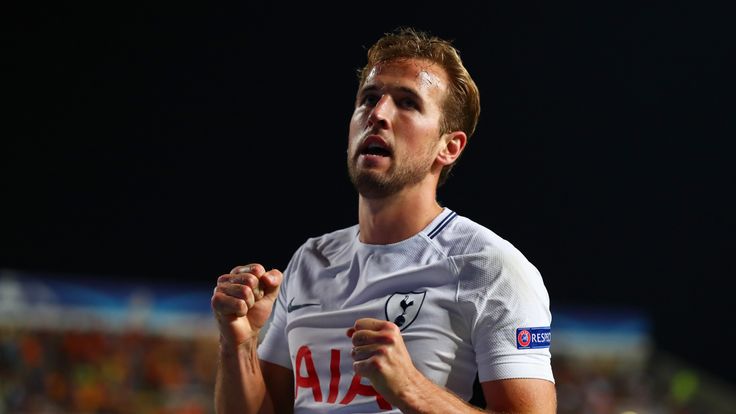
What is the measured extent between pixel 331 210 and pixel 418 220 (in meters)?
13.2

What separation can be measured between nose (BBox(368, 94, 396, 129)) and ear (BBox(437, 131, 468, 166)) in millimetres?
220

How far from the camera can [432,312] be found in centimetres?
249

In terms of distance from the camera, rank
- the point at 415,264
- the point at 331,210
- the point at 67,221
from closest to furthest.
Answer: the point at 415,264, the point at 67,221, the point at 331,210

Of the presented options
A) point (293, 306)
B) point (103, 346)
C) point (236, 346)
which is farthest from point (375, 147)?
point (103, 346)

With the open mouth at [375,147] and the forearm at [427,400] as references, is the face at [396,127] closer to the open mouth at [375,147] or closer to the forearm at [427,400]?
the open mouth at [375,147]

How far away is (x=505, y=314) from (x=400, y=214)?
0.55m

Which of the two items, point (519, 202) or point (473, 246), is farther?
point (519, 202)

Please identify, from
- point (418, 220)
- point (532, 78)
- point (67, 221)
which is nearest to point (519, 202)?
point (532, 78)

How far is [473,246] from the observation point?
2.59 meters

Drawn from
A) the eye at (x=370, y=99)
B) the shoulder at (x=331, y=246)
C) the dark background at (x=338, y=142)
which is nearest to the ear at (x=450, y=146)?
the eye at (x=370, y=99)

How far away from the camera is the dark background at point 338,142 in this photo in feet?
49.3

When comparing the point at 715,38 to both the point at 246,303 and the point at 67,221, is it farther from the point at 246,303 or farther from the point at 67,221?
the point at 246,303

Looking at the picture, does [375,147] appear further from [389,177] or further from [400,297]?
[400,297]

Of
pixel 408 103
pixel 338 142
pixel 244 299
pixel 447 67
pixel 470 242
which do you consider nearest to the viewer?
pixel 244 299
